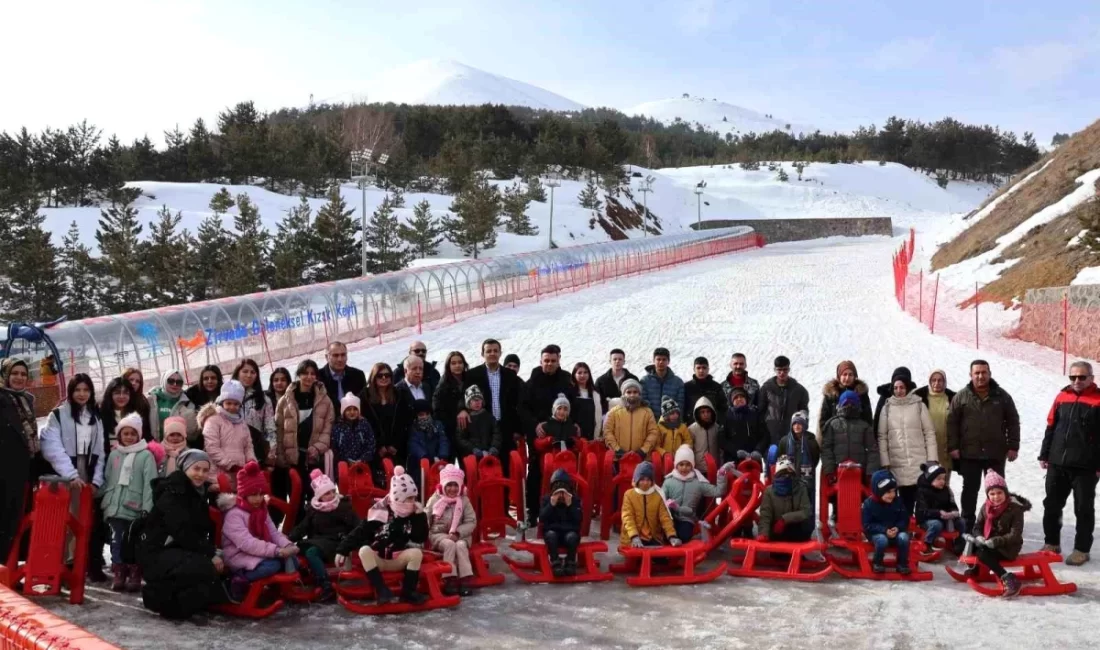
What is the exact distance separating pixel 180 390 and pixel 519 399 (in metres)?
2.89

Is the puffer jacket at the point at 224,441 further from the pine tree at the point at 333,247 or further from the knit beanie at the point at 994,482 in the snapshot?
the pine tree at the point at 333,247

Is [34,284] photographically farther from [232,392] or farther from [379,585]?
[379,585]

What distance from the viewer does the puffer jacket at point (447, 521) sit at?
285 inches

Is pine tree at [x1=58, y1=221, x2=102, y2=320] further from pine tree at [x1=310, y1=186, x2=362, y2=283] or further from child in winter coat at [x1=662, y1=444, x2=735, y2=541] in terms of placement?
child in winter coat at [x1=662, y1=444, x2=735, y2=541]

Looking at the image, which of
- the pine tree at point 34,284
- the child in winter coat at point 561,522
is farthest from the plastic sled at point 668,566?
the pine tree at point 34,284

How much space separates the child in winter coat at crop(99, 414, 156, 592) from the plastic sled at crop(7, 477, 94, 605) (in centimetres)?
22

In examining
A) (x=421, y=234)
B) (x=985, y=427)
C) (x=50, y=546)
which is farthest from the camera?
(x=421, y=234)

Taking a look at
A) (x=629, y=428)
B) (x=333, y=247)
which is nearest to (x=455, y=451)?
(x=629, y=428)

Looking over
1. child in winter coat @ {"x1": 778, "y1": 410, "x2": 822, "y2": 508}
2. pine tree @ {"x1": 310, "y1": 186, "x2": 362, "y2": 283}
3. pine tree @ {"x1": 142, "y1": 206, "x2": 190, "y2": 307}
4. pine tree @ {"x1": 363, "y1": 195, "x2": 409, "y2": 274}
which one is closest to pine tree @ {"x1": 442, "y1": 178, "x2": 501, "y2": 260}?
pine tree @ {"x1": 363, "y1": 195, "x2": 409, "y2": 274}

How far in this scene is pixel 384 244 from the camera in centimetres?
4694

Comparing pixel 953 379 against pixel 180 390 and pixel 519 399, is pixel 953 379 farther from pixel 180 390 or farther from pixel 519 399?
pixel 180 390

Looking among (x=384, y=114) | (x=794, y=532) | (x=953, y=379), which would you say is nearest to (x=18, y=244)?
(x=953, y=379)

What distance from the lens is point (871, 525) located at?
296 inches

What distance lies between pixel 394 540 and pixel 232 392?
69.7 inches
